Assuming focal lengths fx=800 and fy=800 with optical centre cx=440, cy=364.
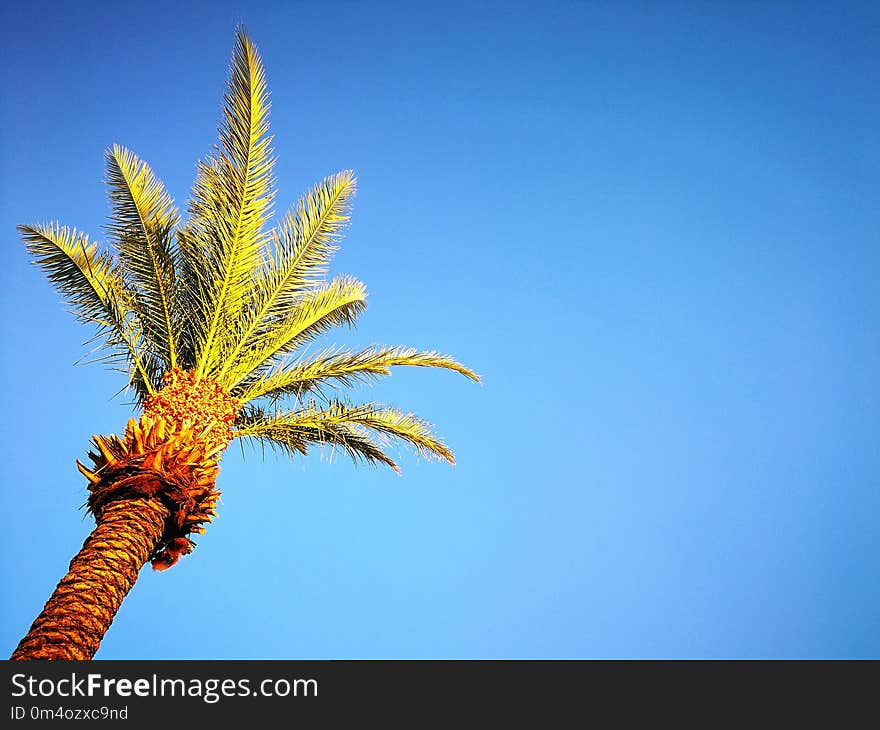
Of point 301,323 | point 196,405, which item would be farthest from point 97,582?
point 301,323

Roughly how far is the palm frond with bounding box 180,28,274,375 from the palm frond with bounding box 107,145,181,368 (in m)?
0.35

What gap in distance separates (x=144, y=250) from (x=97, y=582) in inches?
195

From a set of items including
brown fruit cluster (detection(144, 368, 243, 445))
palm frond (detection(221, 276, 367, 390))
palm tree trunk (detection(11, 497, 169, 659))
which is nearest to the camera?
palm tree trunk (detection(11, 497, 169, 659))

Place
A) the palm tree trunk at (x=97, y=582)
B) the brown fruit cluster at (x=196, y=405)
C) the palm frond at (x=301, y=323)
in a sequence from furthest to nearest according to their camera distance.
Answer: the palm frond at (x=301, y=323)
the brown fruit cluster at (x=196, y=405)
the palm tree trunk at (x=97, y=582)

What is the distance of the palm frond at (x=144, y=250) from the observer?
1091 cm

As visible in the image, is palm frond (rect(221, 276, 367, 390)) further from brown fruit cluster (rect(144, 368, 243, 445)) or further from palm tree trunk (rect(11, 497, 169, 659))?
palm tree trunk (rect(11, 497, 169, 659))

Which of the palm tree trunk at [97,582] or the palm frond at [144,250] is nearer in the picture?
the palm tree trunk at [97,582]

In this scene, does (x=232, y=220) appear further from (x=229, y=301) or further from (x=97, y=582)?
(x=97, y=582)

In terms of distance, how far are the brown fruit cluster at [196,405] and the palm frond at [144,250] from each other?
788 millimetres

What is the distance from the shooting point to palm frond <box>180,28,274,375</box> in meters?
10.7

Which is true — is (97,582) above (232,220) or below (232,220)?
below

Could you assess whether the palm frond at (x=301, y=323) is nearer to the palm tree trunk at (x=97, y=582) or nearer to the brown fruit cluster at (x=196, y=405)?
the brown fruit cluster at (x=196, y=405)

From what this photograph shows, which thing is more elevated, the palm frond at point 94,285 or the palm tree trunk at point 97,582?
the palm frond at point 94,285

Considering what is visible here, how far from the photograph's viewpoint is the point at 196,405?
32.7ft
